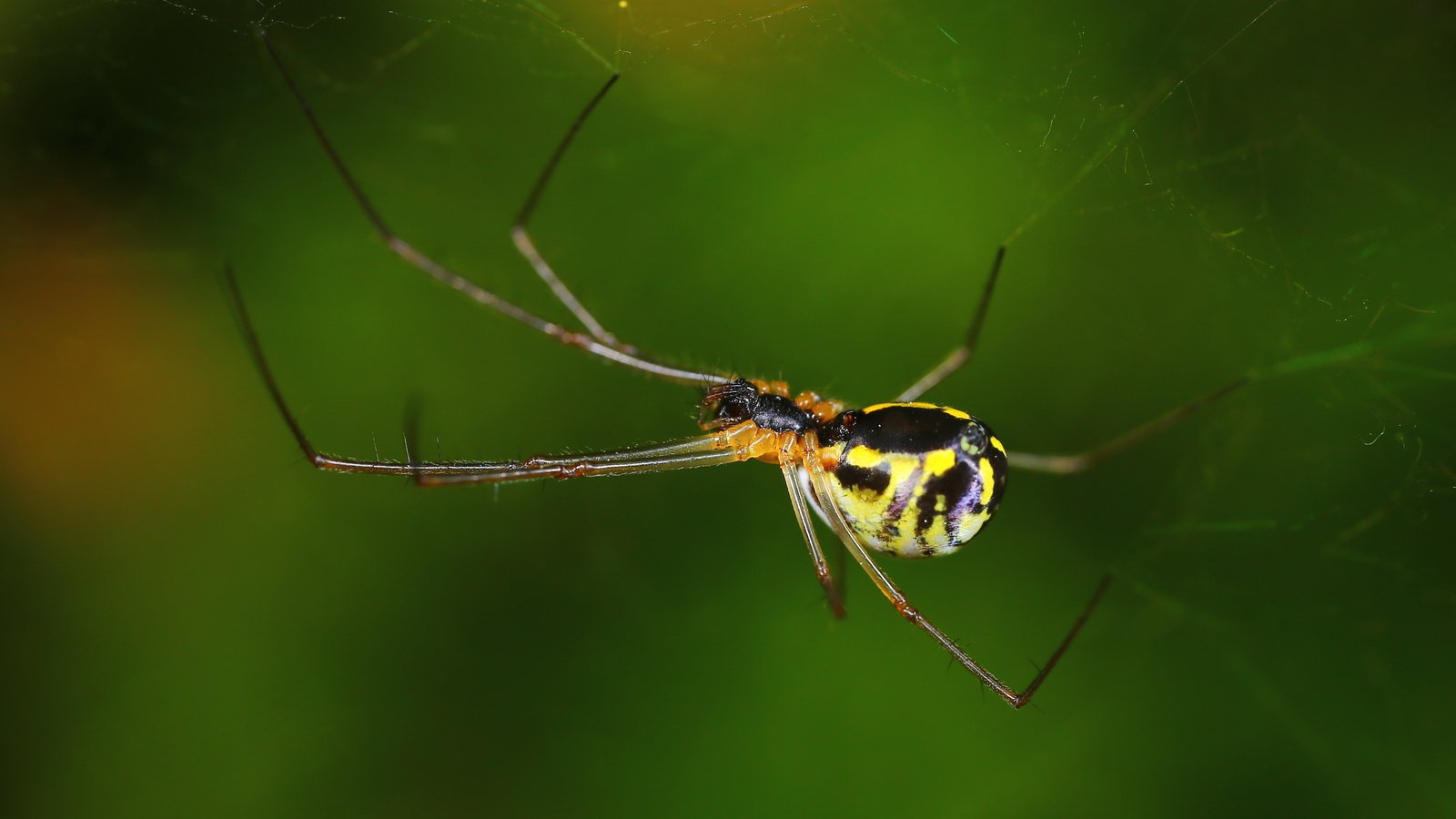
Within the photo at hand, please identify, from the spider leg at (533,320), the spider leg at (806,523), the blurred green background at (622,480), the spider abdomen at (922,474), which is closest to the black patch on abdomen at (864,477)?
the spider abdomen at (922,474)

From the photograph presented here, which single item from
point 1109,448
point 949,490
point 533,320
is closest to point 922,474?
point 949,490

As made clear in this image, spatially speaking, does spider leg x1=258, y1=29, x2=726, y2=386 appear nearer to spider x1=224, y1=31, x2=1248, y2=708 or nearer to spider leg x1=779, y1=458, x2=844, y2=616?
spider x1=224, y1=31, x2=1248, y2=708

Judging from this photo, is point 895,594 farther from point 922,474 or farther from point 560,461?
point 560,461

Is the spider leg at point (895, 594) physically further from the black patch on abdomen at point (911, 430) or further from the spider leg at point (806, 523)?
the black patch on abdomen at point (911, 430)

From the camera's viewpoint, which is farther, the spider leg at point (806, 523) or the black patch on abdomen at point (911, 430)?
the spider leg at point (806, 523)

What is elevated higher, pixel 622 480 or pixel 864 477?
pixel 864 477

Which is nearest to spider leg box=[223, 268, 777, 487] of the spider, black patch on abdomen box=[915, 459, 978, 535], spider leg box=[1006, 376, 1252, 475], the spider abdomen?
the spider
